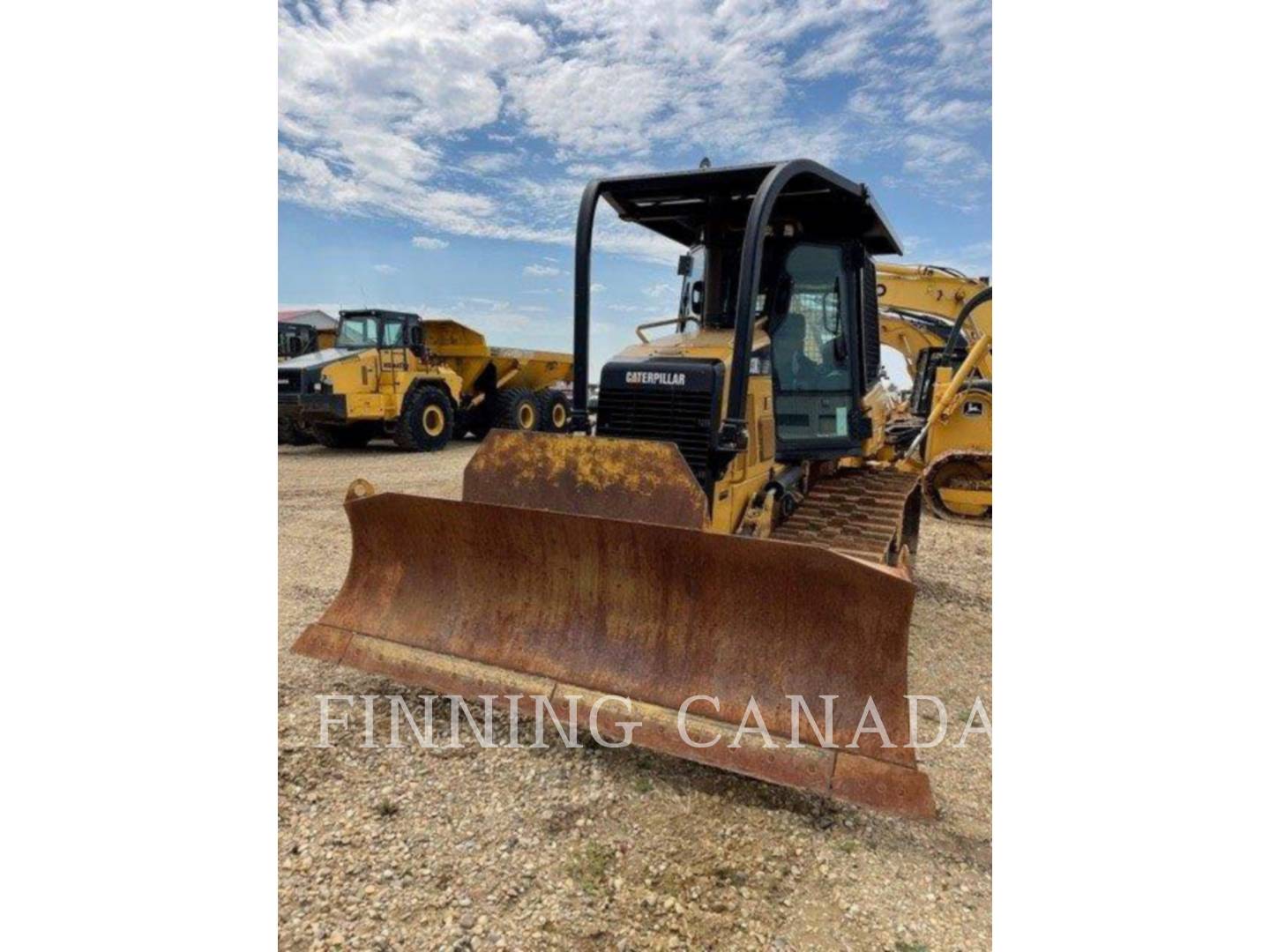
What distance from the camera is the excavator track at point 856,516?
12.3 feet

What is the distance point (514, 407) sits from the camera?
1517 cm

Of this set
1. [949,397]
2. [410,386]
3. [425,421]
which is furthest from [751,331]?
[425,421]

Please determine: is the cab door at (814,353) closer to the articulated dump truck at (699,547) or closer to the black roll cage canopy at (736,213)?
the articulated dump truck at (699,547)

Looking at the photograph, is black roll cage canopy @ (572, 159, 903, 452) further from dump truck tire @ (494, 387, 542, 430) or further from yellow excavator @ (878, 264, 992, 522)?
dump truck tire @ (494, 387, 542, 430)

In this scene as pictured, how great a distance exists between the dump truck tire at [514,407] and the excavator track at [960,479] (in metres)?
8.69

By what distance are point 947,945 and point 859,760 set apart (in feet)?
1.72

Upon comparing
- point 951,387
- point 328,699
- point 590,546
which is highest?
point 951,387

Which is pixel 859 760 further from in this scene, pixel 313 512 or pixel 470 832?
pixel 313 512

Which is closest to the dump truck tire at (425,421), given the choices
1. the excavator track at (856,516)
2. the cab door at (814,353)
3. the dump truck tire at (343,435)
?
the dump truck tire at (343,435)

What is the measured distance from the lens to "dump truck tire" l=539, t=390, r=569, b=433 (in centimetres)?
1603

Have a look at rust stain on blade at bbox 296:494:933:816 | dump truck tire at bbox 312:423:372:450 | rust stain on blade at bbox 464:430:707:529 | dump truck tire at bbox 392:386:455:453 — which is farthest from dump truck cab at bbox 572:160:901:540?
dump truck tire at bbox 312:423:372:450

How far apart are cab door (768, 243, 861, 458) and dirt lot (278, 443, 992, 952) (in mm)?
1870

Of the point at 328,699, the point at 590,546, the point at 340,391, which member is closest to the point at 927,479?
the point at 590,546

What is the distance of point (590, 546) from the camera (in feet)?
9.81
